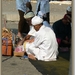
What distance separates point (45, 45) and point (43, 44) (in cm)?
4

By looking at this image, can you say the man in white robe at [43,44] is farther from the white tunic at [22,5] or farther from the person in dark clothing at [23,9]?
the white tunic at [22,5]

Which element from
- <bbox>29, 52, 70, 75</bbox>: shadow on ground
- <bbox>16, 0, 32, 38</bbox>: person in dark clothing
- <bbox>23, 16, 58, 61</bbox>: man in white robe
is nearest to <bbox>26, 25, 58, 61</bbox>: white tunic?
<bbox>23, 16, 58, 61</bbox>: man in white robe

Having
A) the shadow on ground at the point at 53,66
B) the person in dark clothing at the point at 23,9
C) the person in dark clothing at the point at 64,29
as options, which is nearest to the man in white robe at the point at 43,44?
the shadow on ground at the point at 53,66

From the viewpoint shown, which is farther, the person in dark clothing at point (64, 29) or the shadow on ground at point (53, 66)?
the person in dark clothing at point (64, 29)

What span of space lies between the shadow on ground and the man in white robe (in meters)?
0.11

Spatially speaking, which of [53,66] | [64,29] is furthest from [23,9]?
[53,66]

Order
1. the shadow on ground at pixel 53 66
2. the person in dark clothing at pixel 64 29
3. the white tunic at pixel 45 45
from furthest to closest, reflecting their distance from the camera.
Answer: the person in dark clothing at pixel 64 29, the white tunic at pixel 45 45, the shadow on ground at pixel 53 66

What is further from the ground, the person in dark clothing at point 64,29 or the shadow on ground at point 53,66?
the person in dark clothing at point 64,29

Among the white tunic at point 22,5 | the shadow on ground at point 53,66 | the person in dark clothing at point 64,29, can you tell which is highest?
the white tunic at point 22,5

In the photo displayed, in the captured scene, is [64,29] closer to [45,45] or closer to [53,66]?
[45,45]

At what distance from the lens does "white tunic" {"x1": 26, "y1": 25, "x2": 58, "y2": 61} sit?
525 cm

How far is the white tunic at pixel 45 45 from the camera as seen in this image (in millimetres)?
5254

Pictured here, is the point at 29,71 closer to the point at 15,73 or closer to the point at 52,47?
the point at 15,73

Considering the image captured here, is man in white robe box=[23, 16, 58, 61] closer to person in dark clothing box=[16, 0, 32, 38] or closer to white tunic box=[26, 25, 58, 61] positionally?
white tunic box=[26, 25, 58, 61]
